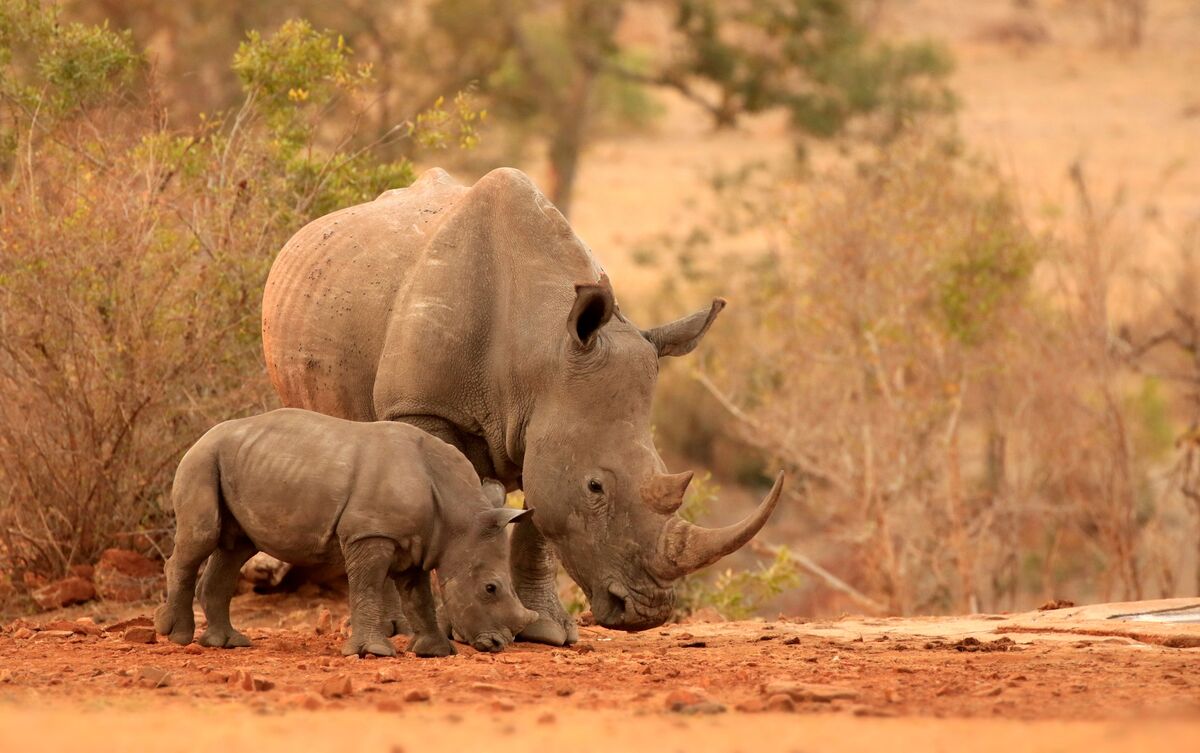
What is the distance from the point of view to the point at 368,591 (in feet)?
26.2

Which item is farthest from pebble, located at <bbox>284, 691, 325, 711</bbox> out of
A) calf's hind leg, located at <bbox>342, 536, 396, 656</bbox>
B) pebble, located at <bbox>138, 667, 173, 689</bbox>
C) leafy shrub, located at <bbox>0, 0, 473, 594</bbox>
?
leafy shrub, located at <bbox>0, 0, 473, 594</bbox>

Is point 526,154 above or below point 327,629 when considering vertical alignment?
above

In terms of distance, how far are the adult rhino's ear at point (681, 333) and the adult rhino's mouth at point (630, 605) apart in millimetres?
1211

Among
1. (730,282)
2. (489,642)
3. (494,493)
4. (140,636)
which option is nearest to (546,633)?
(489,642)

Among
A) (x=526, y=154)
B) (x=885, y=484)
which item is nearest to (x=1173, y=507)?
(x=885, y=484)

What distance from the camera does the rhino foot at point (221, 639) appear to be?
846 cm

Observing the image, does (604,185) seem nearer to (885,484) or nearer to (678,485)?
(885,484)

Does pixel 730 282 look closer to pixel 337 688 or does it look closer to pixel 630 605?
pixel 630 605

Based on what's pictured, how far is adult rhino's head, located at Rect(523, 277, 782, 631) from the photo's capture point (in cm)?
810

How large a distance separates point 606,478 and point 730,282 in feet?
73.2

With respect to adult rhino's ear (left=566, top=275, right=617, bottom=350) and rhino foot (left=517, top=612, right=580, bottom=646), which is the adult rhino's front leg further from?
adult rhino's ear (left=566, top=275, right=617, bottom=350)

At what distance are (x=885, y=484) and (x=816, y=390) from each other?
1298mm

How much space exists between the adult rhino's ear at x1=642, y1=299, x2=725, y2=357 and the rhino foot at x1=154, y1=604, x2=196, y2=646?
2504 mm

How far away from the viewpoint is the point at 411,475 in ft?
26.2
